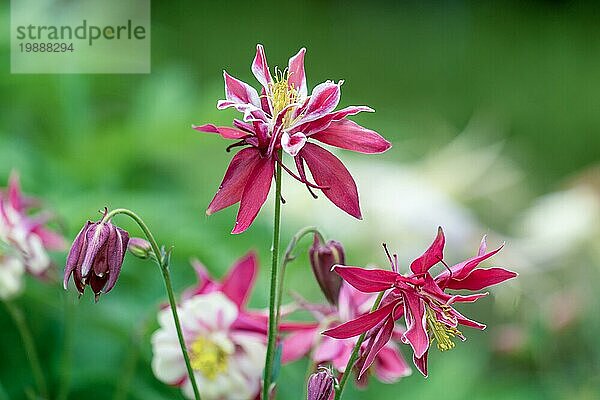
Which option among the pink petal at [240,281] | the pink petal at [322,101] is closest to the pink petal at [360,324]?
the pink petal at [322,101]

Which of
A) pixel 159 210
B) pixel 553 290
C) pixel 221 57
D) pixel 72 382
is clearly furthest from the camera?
pixel 221 57

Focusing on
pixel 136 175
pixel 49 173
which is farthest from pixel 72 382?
pixel 136 175

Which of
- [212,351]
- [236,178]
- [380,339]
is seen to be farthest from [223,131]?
[212,351]

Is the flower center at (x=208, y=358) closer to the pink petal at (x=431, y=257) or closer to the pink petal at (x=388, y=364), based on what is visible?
the pink petal at (x=388, y=364)

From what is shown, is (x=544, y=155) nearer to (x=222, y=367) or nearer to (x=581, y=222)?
(x=581, y=222)

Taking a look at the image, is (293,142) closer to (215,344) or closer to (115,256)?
(115,256)

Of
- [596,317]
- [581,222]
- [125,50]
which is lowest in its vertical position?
[596,317]

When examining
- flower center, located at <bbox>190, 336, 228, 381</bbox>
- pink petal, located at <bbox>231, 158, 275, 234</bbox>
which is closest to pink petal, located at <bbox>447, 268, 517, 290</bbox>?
pink petal, located at <bbox>231, 158, 275, 234</bbox>
